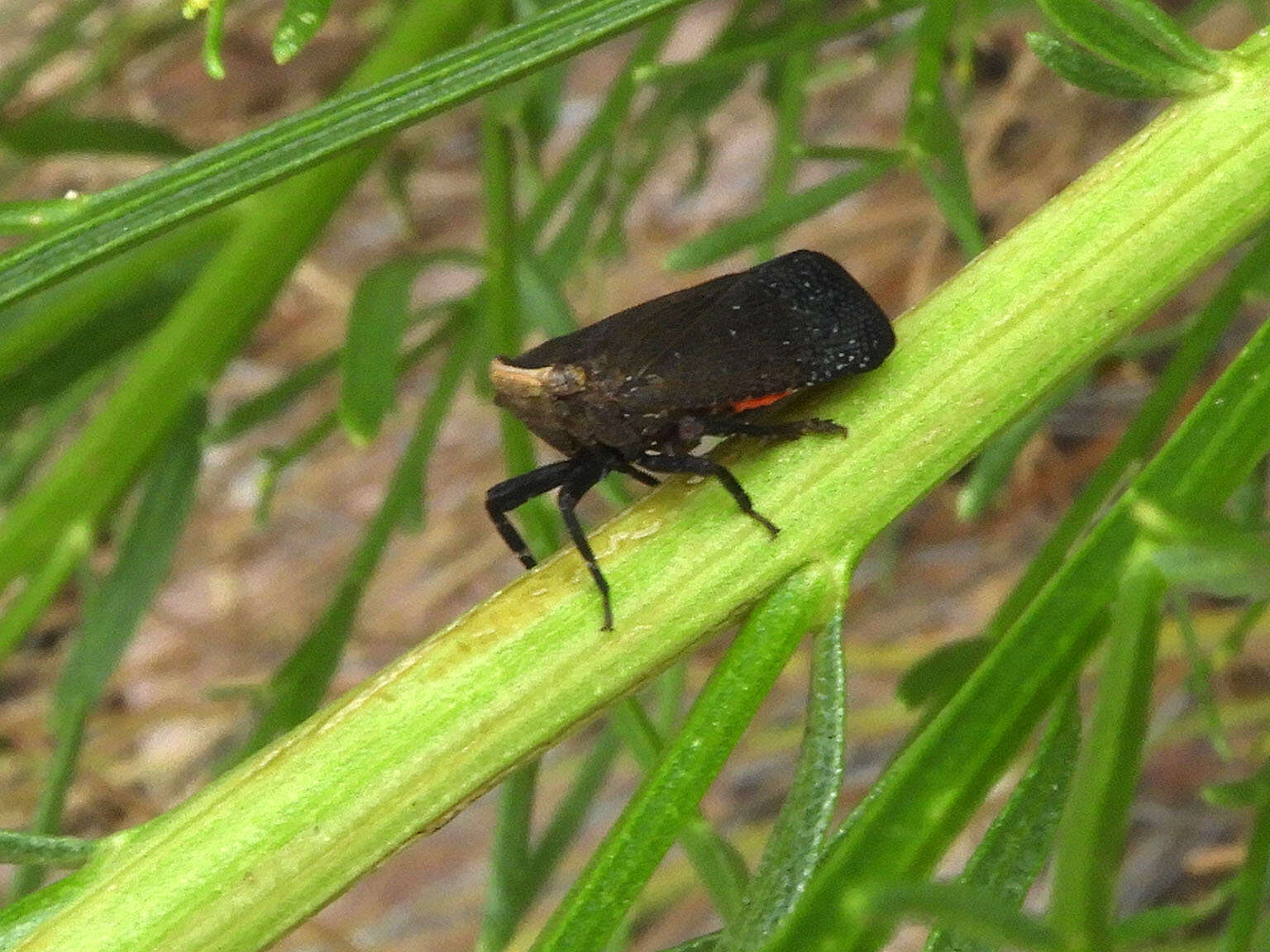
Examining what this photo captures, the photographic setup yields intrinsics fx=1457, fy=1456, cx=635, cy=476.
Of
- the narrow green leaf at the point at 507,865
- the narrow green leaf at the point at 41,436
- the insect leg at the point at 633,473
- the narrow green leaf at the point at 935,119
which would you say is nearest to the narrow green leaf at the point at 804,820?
the insect leg at the point at 633,473

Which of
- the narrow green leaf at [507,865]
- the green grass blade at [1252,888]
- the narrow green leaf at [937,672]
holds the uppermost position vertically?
the green grass blade at [1252,888]

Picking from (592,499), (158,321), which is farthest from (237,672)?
(158,321)

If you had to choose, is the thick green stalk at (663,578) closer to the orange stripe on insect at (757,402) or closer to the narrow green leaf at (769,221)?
the orange stripe on insect at (757,402)

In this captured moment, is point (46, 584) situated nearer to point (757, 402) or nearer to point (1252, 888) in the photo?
point (757, 402)

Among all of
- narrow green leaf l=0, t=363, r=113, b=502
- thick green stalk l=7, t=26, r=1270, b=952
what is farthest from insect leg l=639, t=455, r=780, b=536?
narrow green leaf l=0, t=363, r=113, b=502

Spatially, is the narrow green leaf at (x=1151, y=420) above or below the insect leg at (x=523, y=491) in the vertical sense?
below
